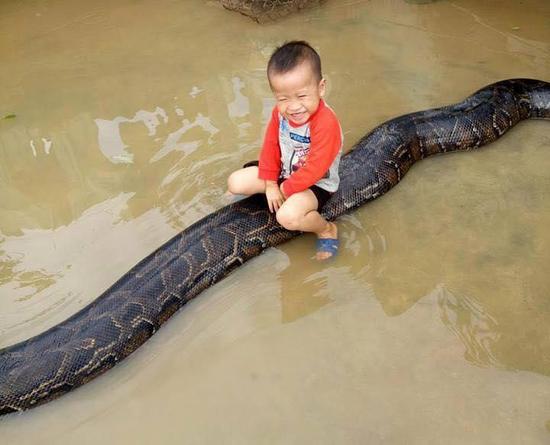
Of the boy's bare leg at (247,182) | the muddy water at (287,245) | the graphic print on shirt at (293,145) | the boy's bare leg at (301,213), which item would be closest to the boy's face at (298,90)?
the graphic print on shirt at (293,145)

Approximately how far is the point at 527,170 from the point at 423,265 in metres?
1.52

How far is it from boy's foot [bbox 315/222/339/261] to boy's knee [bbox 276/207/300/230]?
0.29 m

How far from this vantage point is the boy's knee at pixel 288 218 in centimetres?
412

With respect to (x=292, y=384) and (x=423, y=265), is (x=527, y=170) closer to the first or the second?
(x=423, y=265)

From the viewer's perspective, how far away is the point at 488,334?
3.73m

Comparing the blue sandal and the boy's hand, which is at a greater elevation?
the boy's hand

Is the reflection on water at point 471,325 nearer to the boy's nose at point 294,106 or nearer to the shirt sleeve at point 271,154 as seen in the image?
the shirt sleeve at point 271,154

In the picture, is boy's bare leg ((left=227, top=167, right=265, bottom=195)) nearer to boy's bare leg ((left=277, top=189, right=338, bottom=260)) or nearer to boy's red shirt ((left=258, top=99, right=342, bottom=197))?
boy's red shirt ((left=258, top=99, right=342, bottom=197))

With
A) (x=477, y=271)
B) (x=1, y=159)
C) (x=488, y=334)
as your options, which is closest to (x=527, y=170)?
(x=477, y=271)

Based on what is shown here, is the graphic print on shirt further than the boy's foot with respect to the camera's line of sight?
No

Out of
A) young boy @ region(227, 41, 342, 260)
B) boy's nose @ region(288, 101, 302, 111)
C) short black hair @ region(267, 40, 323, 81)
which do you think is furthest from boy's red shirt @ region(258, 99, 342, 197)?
short black hair @ region(267, 40, 323, 81)

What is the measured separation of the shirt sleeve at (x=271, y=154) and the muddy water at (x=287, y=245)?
0.63 m

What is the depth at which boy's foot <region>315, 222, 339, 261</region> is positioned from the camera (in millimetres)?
4332

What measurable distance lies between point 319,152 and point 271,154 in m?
0.45
